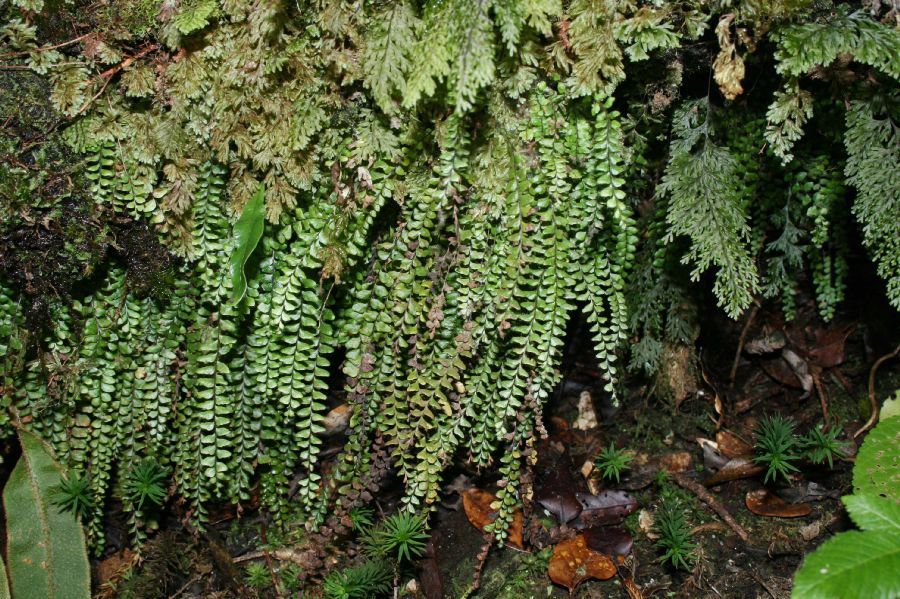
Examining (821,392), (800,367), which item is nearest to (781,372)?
(800,367)

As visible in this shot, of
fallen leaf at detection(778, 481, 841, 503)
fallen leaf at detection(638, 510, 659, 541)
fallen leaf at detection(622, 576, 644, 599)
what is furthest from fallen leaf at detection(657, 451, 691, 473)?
fallen leaf at detection(622, 576, 644, 599)

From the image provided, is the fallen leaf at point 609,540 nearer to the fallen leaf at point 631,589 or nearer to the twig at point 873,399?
the fallen leaf at point 631,589

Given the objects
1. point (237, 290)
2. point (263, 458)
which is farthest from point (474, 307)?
point (263, 458)

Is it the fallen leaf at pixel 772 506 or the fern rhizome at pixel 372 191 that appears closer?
the fern rhizome at pixel 372 191

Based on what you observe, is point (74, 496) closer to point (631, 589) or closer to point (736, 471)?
point (631, 589)

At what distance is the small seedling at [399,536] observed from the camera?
2674mm

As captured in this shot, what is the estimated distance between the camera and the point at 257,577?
9.78 ft

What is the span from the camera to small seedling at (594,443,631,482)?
10.0 ft

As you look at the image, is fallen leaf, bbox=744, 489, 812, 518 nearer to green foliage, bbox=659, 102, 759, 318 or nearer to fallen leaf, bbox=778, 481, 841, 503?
fallen leaf, bbox=778, 481, 841, 503

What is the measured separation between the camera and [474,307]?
240 cm

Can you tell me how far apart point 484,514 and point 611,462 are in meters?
0.62

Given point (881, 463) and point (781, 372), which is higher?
point (881, 463)

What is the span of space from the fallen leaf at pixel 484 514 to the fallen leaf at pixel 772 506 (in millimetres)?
1039

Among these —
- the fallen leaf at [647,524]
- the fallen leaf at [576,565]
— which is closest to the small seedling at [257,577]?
the fallen leaf at [576,565]
